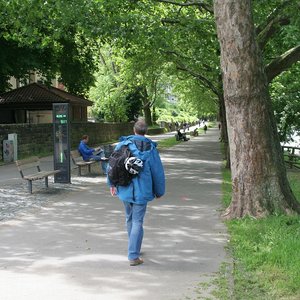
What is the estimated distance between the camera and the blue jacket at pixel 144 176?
5.51 meters

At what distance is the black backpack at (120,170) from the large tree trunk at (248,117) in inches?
116

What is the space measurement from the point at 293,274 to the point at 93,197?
6431mm

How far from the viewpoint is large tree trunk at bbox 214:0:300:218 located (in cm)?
781

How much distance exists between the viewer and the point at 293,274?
4934mm

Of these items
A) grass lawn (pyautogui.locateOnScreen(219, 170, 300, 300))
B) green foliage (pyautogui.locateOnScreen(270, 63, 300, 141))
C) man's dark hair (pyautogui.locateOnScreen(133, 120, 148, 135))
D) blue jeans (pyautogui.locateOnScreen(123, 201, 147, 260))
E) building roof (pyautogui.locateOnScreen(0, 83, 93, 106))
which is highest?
building roof (pyautogui.locateOnScreen(0, 83, 93, 106))

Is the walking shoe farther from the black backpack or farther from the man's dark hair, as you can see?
the man's dark hair

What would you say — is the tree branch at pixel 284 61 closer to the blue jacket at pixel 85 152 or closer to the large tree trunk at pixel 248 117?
the large tree trunk at pixel 248 117

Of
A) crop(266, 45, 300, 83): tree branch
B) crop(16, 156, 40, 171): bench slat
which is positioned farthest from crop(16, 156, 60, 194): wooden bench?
crop(266, 45, 300, 83): tree branch

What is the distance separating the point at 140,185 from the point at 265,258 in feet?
5.33

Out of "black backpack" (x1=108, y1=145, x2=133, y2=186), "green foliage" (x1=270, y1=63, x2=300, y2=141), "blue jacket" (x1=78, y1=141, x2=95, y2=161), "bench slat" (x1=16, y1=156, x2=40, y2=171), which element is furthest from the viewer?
"green foliage" (x1=270, y1=63, x2=300, y2=141)

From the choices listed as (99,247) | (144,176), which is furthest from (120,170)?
(99,247)

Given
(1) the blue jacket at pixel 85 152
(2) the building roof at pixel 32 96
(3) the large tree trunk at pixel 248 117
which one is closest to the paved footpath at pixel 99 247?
(3) the large tree trunk at pixel 248 117

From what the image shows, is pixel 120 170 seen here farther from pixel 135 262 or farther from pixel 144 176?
pixel 135 262

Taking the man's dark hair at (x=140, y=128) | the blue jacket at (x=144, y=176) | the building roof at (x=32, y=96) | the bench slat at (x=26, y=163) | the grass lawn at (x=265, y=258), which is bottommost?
the grass lawn at (x=265, y=258)
